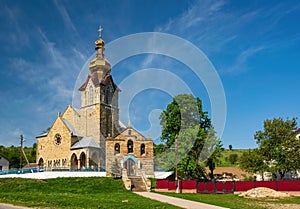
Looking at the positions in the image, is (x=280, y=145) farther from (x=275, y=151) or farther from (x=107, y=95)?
(x=107, y=95)

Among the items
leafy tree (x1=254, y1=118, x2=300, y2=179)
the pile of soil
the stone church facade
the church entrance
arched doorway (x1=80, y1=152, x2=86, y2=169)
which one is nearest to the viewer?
the pile of soil

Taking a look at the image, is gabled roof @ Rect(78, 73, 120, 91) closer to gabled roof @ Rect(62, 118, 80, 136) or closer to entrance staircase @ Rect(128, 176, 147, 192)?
gabled roof @ Rect(62, 118, 80, 136)

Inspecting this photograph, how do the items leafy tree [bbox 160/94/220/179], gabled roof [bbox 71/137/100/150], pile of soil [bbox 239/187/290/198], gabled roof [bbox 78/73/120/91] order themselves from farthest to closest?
gabled roof [bbox 78/73/120/91], gabled roof [bbox 71/137/100/150], leafy tree [bbox 160/94/220/179], pile of soil [bbox 239/187/290/198]

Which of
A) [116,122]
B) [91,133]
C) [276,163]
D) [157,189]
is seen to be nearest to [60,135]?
[91,133]

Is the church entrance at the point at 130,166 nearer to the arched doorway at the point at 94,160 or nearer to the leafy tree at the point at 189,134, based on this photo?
the leafy tree at the point at 189,134

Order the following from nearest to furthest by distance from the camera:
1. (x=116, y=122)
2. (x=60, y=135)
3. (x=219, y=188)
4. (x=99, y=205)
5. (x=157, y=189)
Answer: (x=99, y=205)
(x=219, y=188)
(x=157, y=189)
(x=60, y=135)
(x=116, y=122)

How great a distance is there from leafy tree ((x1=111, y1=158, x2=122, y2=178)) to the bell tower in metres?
7.22

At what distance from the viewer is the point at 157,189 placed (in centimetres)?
3092

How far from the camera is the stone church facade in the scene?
37281 mm

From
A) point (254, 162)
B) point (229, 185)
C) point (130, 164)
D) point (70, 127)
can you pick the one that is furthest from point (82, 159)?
point (254, 162)

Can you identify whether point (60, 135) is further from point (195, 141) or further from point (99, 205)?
point (99, 205)

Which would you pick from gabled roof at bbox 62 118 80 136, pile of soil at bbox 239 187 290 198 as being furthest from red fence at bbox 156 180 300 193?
gabled roof at bbox 62 118 80 136

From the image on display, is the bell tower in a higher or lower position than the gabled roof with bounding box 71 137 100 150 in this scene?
higher

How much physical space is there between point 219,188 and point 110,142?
45.9 ft
